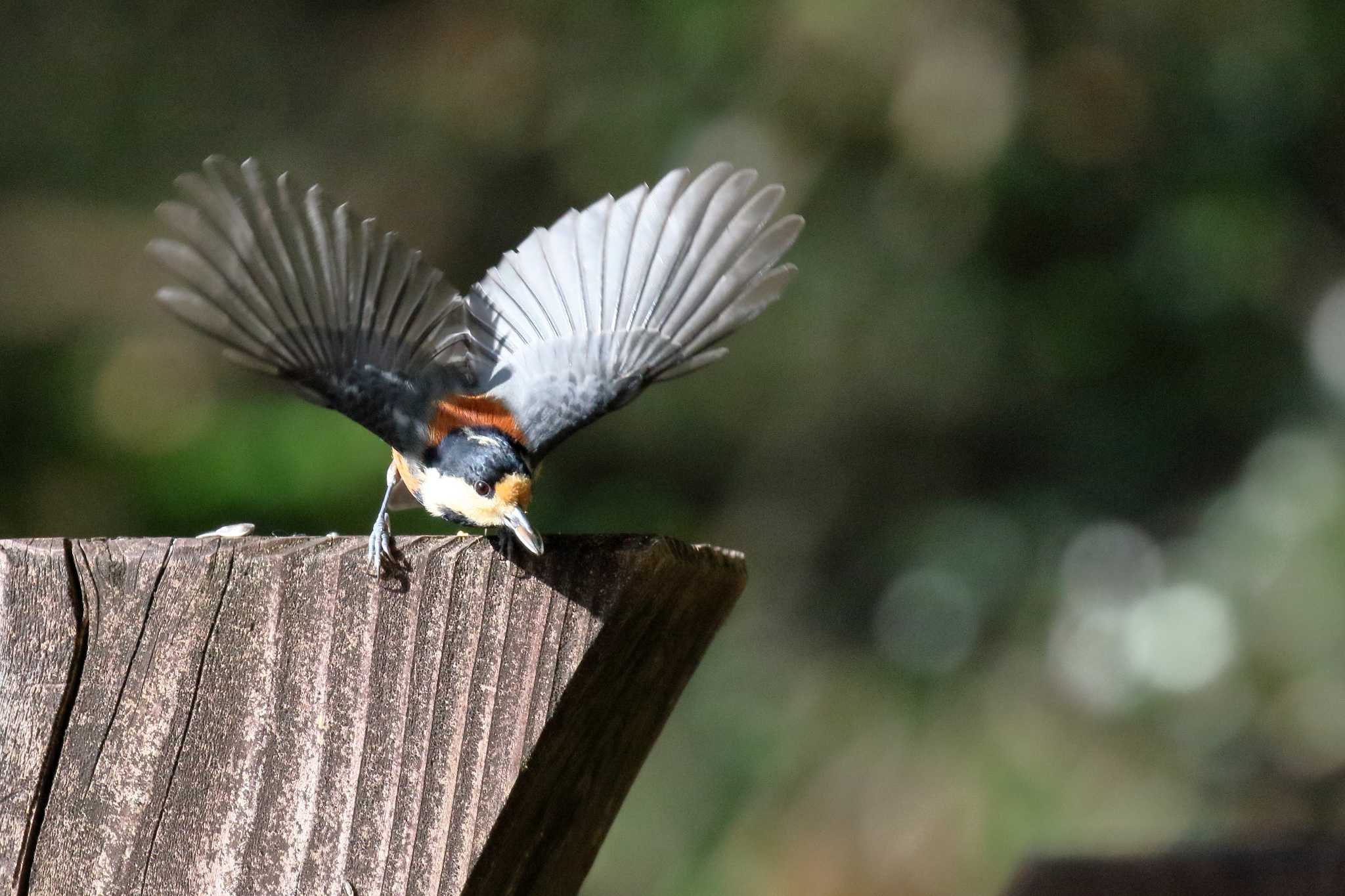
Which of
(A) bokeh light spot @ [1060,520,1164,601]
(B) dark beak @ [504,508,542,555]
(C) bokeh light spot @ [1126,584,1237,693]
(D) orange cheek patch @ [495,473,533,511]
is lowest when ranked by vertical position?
(B) dark beak @ [504,508,542,555]

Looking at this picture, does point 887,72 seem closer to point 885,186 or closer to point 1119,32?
point 885,186

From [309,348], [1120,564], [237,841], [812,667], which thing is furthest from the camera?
[812,667]

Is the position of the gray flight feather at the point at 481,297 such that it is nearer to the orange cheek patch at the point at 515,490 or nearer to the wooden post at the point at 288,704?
the orange cheek patch at the point at 515,490

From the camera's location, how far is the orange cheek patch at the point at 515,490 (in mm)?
2014

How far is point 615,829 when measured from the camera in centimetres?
602

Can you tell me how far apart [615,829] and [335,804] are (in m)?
4.77

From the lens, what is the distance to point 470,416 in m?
2.30

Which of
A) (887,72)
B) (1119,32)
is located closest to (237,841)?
(887,72)

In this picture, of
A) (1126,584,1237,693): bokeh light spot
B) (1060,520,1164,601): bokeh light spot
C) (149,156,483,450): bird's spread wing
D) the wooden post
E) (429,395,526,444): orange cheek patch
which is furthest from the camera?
(1060,520,1164,601): bokeh light spot

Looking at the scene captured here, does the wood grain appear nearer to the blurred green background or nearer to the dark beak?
the dark beak

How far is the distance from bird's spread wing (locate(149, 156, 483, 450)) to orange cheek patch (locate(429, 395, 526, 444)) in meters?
0.02

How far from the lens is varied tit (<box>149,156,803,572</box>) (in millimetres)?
1876

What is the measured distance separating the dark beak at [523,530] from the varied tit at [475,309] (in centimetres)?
1

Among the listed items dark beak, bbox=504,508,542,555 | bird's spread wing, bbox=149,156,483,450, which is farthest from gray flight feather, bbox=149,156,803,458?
dark beak, bbox=504,508,542,555
